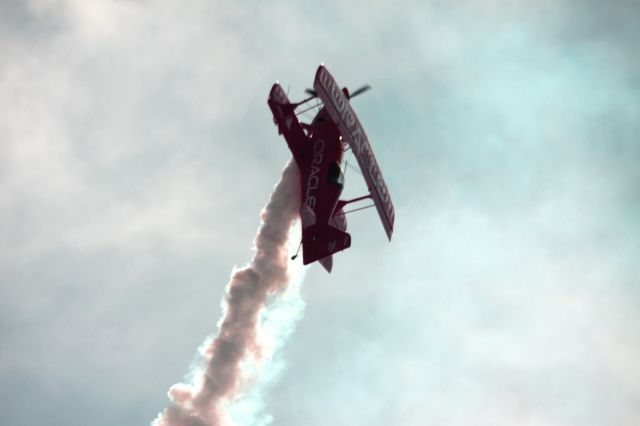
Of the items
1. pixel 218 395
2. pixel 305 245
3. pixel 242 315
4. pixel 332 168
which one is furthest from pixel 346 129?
pixel 218 395

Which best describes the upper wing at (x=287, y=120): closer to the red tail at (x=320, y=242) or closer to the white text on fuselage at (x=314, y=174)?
the white text on fuselage at (x=314, y=174)

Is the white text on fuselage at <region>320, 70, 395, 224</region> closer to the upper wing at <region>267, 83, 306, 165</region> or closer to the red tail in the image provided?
the upper wing at <region>267, 83, 306, 165</region>

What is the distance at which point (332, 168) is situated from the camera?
239 ft

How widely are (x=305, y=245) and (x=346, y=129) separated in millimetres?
7134

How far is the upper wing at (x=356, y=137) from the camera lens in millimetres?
70750

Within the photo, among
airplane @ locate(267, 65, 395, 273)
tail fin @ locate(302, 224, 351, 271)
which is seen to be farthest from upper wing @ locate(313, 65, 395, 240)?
tail fin @ locate(302, 224, 351, 271)

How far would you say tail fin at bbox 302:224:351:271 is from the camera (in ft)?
239

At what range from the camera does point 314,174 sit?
2881 inches

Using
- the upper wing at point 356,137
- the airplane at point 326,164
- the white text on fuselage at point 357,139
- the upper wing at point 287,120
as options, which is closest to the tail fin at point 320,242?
the airplane at point 326,164

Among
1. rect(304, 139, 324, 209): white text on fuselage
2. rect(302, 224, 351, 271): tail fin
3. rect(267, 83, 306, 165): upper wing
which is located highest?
rect(267, 83, 306, 165): upper wing

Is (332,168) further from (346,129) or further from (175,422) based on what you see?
(175,422)

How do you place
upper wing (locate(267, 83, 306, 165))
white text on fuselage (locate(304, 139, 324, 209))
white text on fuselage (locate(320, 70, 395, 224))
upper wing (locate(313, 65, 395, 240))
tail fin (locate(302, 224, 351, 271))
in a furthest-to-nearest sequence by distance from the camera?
upper wing (locate(267, 83, 306, 165))
white text on fuselage (locate(304, 139, 324, 209))
tail fin (locate(302, 224, 351, 271))
white text on fuselage (locate(320, 70, 395, 224))
upper wing (locate(313, 65, 395, 240))

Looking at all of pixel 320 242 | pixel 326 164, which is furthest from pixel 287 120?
pixel 320 242

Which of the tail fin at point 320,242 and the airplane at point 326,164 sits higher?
the airplane at point 326,164
